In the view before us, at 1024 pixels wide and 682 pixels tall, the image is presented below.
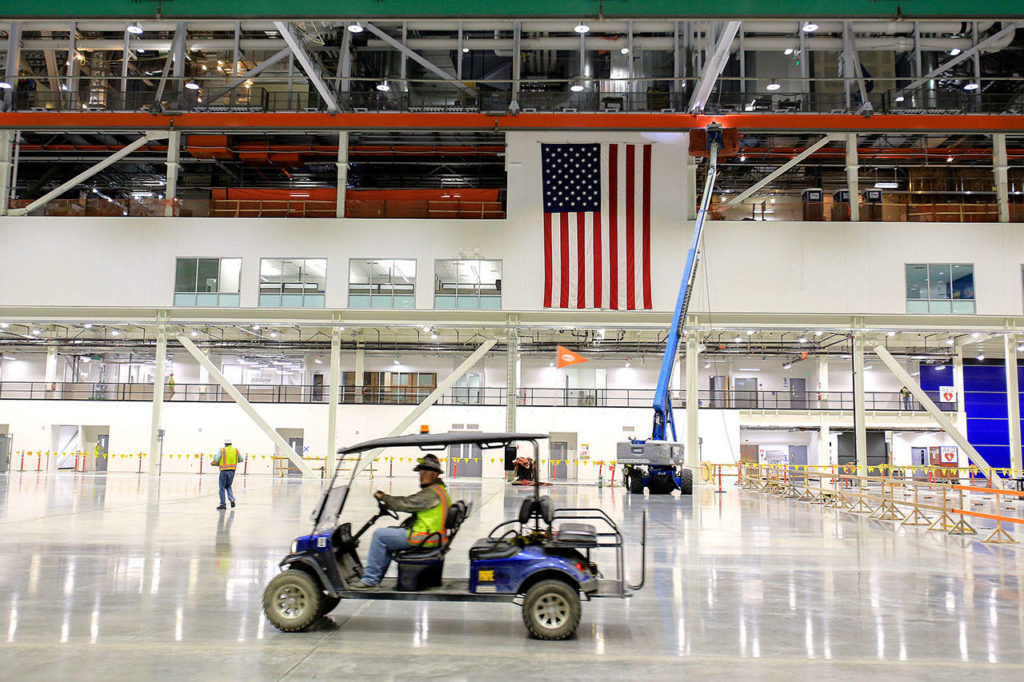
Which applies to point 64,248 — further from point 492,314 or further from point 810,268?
point 810,268

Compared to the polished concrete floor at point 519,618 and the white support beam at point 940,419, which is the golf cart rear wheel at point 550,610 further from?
the white support beam at point 940,419

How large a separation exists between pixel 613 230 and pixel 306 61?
43.6ft

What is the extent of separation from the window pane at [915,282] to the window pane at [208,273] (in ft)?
92.9

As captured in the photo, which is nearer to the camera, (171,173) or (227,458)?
(227,458)

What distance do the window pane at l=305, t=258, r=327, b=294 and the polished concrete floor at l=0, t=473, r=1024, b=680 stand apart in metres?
18.2

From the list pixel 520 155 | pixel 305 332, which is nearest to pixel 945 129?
pixel 520 155

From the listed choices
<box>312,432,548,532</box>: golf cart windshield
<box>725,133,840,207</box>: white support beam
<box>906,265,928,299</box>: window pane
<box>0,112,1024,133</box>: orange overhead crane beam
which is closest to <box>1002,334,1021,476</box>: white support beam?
<box>906,265,928,299</box>: window pane

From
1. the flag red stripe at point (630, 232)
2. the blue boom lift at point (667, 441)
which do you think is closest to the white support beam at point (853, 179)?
the blue boom lift at point (667, 441)

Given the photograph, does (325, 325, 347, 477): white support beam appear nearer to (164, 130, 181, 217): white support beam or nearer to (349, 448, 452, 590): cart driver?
(164, 130, 181, 217): white support beam

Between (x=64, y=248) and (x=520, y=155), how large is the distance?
19231 mm

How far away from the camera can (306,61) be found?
25562 mm

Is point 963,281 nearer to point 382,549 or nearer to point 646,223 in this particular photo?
point 646,223

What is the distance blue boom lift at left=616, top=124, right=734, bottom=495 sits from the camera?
72.6 ft

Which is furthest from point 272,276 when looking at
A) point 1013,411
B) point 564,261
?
point 1013,411
